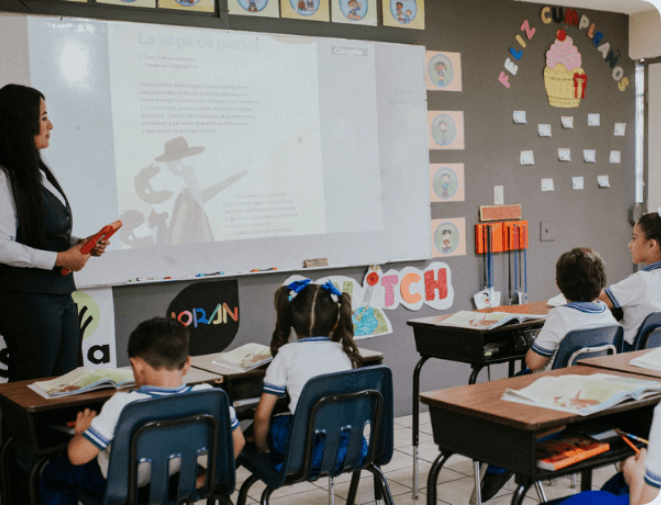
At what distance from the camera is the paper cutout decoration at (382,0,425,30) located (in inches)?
159

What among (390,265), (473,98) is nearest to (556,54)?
(473,98)

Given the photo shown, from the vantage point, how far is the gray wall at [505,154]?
4.07 m

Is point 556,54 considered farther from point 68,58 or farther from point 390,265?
point 68,58

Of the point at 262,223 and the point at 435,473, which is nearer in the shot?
the point at 435,473

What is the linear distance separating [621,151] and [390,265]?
2157mm

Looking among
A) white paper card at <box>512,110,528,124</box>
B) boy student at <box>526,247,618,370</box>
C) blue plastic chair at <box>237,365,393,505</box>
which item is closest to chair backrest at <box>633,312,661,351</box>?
boy student at <box>526,247,618,370</box>

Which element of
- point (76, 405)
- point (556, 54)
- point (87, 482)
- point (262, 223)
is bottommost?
point (87, 482)

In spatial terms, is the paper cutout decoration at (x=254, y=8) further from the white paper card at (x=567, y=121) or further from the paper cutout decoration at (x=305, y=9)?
the white paper card at (x=567, y=121)

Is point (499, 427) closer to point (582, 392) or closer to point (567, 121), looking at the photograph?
point (582, 392)

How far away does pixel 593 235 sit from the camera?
16.3 feet

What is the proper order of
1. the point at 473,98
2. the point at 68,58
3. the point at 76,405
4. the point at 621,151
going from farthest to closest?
1. the point at 621,151
2. the point at 473,98
3. the point at 68,58
4. the point at 76,405

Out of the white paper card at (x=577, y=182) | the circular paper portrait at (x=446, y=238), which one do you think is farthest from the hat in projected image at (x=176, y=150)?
the white paper card at (x=577, y=182)

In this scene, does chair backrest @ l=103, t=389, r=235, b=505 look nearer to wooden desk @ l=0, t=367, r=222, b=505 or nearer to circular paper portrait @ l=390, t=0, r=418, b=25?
wooden desk @ l=0, t=367, r=222, b=505

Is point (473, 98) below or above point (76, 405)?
above
